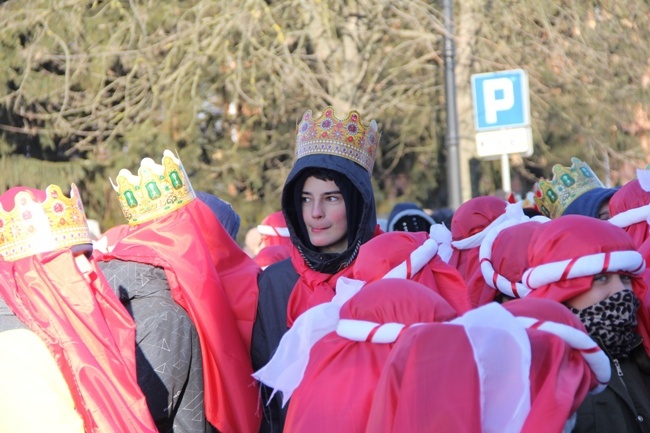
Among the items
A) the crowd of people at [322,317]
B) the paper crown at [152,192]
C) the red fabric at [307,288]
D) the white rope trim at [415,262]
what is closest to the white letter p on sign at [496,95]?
the crowd of people at [322,317]

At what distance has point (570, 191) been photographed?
7.40 m

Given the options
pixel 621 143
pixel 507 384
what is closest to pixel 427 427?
pixel 507 384

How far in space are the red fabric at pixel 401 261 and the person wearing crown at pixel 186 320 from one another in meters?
0.94

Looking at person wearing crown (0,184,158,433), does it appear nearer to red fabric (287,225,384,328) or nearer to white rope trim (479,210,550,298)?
red fabric (287,225,384,328)

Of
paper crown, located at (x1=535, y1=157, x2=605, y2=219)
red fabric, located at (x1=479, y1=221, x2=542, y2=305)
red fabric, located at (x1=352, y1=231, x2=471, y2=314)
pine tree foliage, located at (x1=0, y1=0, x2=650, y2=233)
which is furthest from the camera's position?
pine tree foliage, located at (x1=0, y1=0, x2=650, y2=233)

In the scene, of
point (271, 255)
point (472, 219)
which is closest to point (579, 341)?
point (472, 219)

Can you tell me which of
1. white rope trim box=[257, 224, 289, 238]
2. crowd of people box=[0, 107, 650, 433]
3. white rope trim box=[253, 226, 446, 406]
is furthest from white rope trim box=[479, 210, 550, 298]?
white rope trim box=[257, 224, 289, 238]

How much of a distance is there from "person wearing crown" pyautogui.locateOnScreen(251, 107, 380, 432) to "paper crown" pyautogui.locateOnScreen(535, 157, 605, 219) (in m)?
2.38

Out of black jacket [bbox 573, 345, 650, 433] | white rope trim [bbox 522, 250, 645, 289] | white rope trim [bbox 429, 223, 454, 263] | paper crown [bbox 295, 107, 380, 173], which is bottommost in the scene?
black jacket [bbox 573, 345, 650, 433]

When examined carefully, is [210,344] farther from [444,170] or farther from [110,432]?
[444,170]

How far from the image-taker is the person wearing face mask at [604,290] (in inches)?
155

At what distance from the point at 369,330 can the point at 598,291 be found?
3.32 feet

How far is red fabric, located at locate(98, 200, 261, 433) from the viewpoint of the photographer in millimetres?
5125

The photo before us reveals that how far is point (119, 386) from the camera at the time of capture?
4387mm
